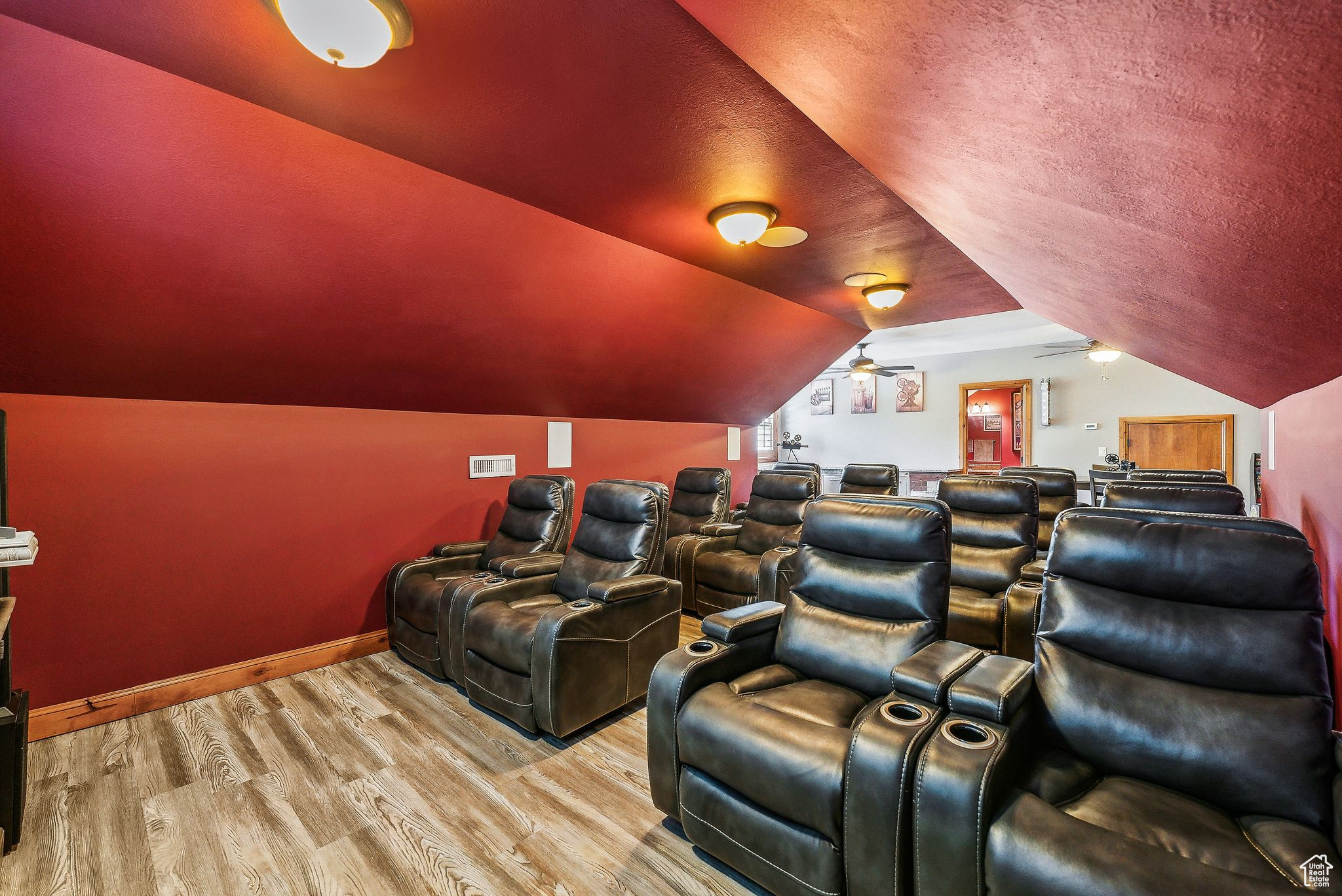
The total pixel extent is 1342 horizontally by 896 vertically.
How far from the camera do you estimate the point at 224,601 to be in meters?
2.97

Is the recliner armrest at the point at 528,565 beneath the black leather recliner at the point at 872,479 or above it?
beneath

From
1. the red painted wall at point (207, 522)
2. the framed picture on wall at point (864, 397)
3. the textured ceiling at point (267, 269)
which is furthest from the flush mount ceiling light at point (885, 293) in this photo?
the framed picture on wall at point (864, 397)

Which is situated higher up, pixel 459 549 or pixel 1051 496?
pixel 1051 496

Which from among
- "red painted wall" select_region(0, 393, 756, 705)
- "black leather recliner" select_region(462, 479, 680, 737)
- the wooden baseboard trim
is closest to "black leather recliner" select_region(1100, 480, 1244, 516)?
"black leather recliner" select_region(462, 479, 680, 737)

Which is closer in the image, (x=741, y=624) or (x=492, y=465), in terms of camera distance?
(x=741, y=624)

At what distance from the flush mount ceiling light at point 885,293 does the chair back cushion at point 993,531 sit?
4.43 feet

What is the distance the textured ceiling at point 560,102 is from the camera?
1.48 m

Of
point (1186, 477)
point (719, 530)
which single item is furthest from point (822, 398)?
point (1186, 477)

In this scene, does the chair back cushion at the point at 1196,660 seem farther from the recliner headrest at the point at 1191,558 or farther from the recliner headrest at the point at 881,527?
the recliner headrest at the point at 881,527

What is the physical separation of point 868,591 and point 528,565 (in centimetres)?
186

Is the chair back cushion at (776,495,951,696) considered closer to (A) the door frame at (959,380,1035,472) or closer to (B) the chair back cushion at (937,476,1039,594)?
(B) the chair back cushion at (937,476,1039,594)

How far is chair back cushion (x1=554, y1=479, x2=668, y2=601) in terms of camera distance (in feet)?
9.55

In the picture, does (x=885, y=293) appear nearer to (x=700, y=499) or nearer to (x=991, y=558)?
(x=991, y=558)

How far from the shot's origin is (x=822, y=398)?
411 inches
